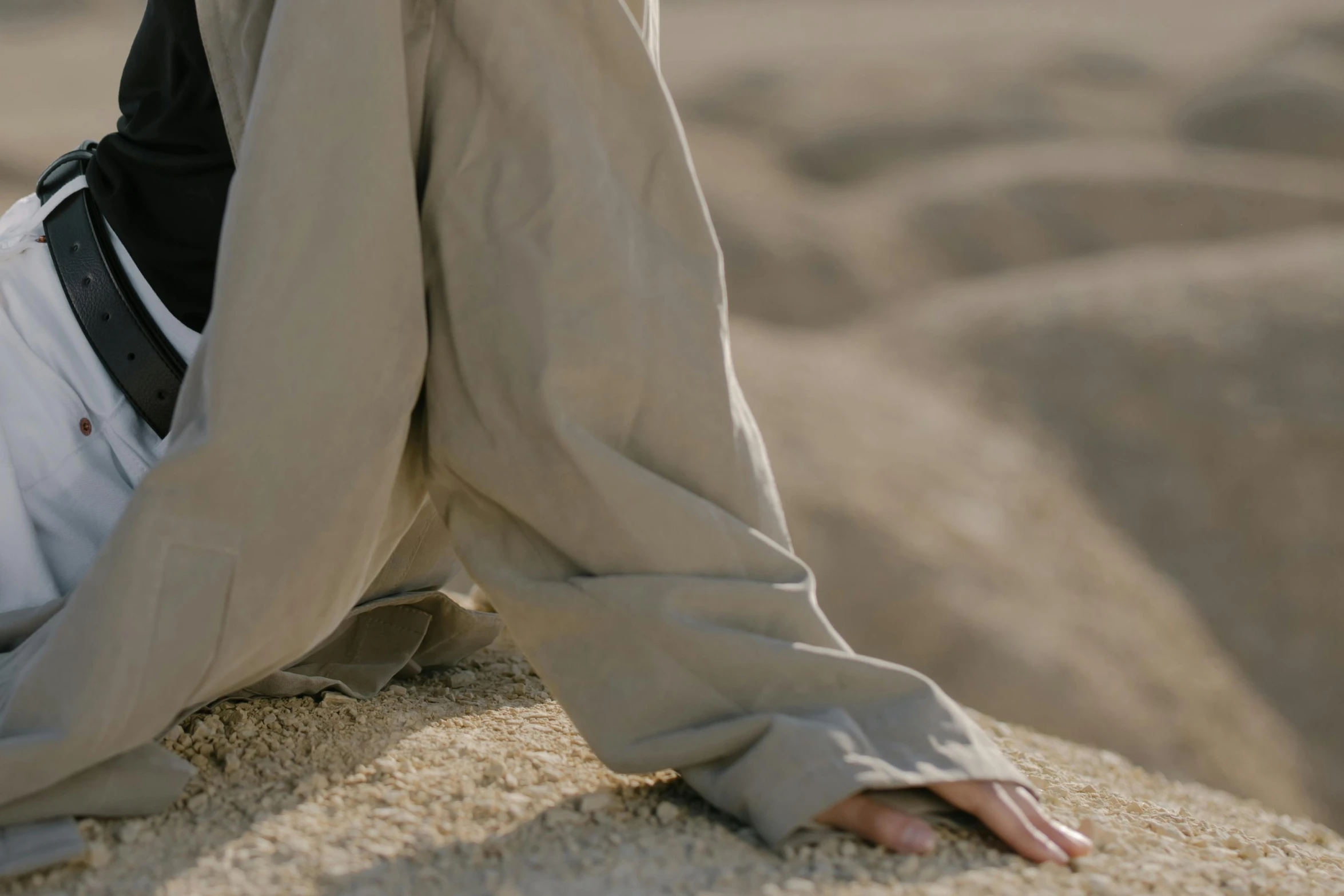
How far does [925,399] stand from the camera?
27.1 ft

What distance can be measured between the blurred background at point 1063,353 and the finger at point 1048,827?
4.78m

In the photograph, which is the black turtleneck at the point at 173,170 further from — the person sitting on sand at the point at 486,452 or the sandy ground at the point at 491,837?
the sandy ground at the point at 491,837

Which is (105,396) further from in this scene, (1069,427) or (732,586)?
(1069,427)

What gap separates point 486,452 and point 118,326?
486mm

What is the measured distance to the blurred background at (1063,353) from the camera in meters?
6.40

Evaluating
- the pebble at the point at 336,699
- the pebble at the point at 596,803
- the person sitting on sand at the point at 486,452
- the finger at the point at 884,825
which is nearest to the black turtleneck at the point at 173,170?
the person sitting on sand at the point at 486,452

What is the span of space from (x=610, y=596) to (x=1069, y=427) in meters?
7.20

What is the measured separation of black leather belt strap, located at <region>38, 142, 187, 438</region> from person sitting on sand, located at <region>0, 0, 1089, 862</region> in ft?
0.72

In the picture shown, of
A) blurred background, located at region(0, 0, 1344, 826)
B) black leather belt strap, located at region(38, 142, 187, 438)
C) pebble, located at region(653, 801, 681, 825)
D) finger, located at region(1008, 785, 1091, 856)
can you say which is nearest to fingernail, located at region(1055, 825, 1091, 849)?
finger, located at region(1008, 785, 1091, 856)

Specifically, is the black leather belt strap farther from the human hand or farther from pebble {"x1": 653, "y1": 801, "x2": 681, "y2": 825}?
the human hand

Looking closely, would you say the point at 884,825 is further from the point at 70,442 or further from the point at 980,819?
the point at 70,442

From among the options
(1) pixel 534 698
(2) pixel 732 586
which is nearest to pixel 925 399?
(1) pixel 534 698

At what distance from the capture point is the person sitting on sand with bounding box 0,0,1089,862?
4.00 feet

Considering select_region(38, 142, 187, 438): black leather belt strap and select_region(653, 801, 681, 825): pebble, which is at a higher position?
select_region(38, 142, 187, 438): black leather belt strap
